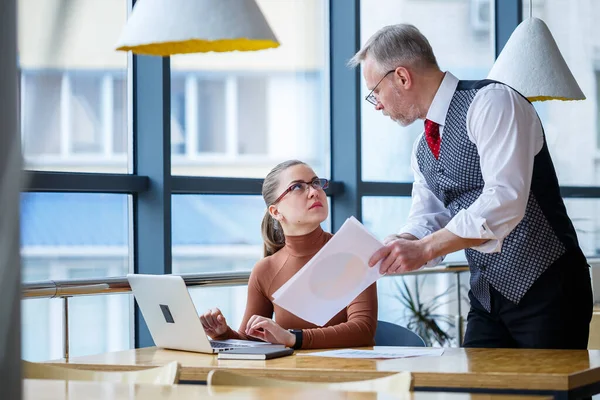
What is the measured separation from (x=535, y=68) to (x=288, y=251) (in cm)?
128

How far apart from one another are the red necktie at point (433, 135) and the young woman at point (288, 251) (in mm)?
416

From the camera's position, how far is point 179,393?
1711 millimetres

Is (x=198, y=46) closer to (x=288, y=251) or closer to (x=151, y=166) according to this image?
(x=288, y=251)

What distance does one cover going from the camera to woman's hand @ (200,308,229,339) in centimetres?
271

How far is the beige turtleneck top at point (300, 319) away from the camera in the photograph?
2.62 metres

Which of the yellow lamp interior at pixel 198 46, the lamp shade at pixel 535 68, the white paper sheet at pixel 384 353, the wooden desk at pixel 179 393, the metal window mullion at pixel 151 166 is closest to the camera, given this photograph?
the wooden desk at pixel 179 393

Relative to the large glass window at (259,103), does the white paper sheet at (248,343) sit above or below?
below

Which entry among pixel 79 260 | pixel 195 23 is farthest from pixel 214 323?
pixel 79 260

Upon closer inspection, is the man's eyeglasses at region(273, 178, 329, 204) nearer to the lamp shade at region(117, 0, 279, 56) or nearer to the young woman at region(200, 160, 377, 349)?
the young woman at region(200, 160, 377, 349)

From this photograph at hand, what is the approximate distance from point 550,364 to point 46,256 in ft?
7.63

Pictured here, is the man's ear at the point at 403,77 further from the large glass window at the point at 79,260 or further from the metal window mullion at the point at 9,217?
the metal window mullion at the point at 9,217

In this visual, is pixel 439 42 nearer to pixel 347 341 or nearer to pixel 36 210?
pixel 36 210

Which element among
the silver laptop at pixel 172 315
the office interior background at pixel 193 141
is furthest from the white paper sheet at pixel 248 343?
the office interior background at pixel 193 141

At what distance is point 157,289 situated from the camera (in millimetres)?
2600
